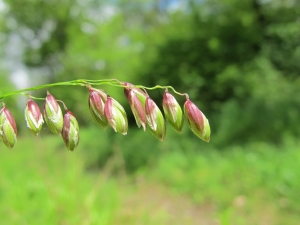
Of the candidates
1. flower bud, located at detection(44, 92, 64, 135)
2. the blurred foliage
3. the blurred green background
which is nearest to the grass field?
the blurred green background

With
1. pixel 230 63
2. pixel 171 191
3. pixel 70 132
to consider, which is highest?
pixel 230 63

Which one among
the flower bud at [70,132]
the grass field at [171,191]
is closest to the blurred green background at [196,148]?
the grass field at [171,191]

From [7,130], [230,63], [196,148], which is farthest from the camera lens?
[230,63]

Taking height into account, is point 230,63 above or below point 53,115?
above

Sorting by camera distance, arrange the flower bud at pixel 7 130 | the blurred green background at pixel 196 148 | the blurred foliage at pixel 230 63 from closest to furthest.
Answer: the flower bud at pixel 7 130 → the blurred green background at pixel 196 148 → the blurred foliage at pixel 230 63

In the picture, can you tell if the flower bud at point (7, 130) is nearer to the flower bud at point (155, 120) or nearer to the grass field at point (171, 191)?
the flower bud at point (155, 120)

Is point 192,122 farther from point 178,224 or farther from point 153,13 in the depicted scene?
point 153,13

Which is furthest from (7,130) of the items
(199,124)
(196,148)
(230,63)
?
(230,63)

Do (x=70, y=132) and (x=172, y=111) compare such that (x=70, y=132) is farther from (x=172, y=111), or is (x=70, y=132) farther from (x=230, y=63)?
(x=230, y=63)

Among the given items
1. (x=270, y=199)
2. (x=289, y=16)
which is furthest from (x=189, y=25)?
(x=270, y=199)
